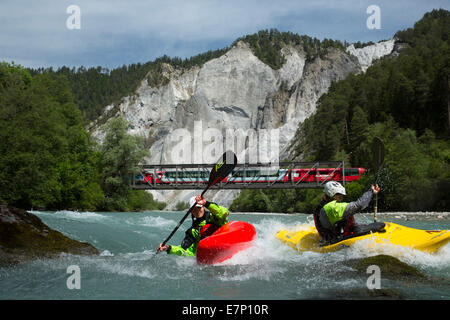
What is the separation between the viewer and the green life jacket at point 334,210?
7.02 meters

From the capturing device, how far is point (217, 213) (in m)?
7.09

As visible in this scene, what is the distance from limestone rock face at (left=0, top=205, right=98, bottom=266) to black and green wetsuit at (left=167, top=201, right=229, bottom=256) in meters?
1.87

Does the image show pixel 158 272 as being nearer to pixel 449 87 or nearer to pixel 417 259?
pixel 417 259

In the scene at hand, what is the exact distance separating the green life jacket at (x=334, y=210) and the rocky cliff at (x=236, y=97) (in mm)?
82627

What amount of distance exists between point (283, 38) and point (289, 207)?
325 ft

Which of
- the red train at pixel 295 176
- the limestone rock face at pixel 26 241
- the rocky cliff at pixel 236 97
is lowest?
the red train at pixel 295 176

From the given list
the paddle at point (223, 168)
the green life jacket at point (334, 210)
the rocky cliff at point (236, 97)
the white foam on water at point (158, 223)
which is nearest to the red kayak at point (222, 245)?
the paddle at point (223, 168)

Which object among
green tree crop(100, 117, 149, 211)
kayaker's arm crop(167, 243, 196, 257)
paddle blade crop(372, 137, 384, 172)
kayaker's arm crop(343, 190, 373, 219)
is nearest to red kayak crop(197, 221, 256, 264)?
kayaker's arm crop(167, 243, 196, 257)

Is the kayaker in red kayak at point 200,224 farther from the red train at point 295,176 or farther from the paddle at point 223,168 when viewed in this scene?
the red train at point 295,176

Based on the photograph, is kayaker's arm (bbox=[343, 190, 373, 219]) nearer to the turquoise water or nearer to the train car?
the turquoise water

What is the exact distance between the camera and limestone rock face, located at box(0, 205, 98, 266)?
6777mm

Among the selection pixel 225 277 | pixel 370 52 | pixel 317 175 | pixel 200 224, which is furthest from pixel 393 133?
pixel 370 52

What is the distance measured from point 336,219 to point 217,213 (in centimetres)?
196
